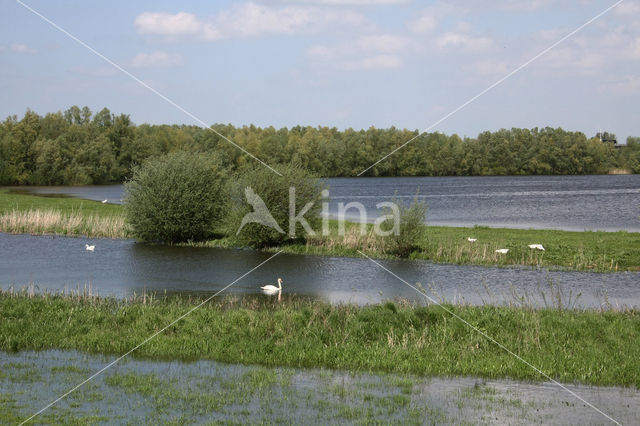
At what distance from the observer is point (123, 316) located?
18312 millimetres

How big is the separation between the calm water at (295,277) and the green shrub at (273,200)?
1269 millimetres

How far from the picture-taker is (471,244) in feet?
112

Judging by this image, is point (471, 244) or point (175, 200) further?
point (175, 200)

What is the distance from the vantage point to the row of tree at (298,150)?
13462 centimetres

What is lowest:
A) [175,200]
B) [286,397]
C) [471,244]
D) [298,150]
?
[286,397]

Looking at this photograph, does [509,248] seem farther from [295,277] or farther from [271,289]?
[271,289]

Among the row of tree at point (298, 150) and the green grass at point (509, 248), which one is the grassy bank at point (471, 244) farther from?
the row of tree at point (298, 150)

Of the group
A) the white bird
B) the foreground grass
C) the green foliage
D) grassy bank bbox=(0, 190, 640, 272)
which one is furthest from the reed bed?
the foreground grass

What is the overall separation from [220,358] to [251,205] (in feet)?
74.6

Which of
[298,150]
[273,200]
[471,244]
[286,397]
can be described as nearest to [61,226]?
[273,200]

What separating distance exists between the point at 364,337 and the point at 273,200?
22.3 meters

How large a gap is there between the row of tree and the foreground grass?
90.8 metres

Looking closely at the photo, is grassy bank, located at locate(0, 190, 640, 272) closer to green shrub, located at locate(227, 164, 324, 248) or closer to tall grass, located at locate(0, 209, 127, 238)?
tall grass, located at locate(0, 209, 127, 238)

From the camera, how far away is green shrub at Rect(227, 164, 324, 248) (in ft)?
125
